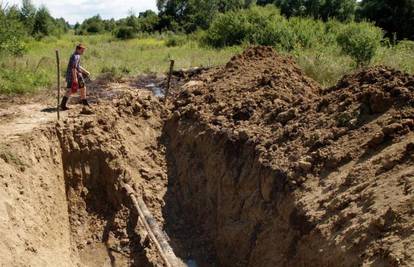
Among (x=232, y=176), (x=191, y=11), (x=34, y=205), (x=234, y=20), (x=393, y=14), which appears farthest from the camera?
(x=191, y=11)

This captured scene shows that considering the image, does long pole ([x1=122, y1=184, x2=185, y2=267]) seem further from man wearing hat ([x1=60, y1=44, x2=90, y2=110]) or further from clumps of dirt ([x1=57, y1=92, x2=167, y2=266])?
man wearing hat ([x1=60, y1=44, x2=90, y2=110])

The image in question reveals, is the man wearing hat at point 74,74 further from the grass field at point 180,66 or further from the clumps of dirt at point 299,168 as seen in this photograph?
the grass field at point 180,66

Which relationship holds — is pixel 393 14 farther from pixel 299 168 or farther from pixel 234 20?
pixel 299 168

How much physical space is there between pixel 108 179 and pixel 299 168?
411cm

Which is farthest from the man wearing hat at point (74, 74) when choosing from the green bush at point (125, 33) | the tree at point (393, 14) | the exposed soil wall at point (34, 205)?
the green bush at point (125, 33)

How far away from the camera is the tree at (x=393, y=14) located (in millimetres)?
24231

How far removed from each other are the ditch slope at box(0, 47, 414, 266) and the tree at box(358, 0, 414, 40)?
15.2m

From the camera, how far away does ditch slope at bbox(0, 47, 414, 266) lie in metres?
6.08

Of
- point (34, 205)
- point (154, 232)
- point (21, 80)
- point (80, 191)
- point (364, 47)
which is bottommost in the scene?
point (154, 232)

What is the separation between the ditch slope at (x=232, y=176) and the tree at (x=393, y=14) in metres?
15.2

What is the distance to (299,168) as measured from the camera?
7.37 m

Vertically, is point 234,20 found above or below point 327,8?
below

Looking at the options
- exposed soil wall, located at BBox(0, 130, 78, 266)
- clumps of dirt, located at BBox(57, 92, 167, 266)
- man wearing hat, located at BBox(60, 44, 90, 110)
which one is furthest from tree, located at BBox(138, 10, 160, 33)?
exposed soil wall, located at BBox(0, 130, 78, 266)

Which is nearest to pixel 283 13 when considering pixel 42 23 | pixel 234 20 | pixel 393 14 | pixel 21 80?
pixel 393 14
